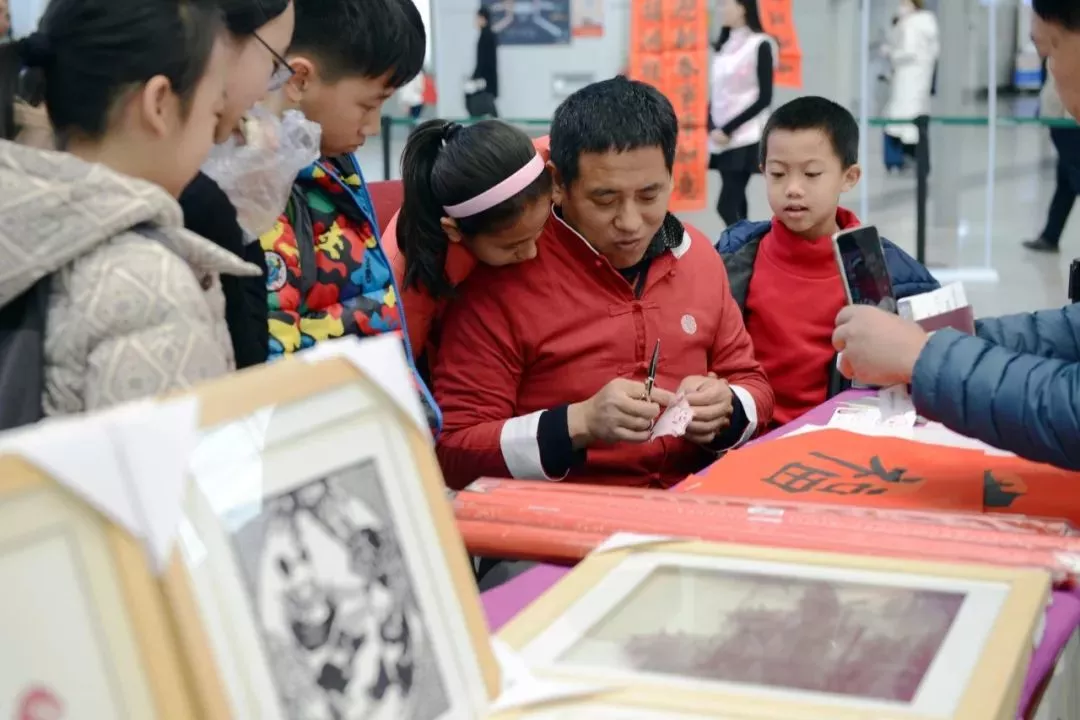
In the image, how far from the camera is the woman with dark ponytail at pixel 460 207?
1.92 meters

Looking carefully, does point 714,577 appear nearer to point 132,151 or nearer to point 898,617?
point 898,617

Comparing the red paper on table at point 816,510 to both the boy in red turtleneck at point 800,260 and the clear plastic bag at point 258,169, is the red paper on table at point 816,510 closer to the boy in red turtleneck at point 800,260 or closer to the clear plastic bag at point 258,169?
the clear plastic bag at point 258,169

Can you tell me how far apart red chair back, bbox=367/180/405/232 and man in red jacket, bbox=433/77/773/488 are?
2.42 ft

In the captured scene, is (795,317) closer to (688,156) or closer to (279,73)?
(279,73)

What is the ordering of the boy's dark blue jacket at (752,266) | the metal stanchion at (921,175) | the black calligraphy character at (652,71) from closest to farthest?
the boy's dark blue jacket at (752,266), the metal stanchion at (921,175), the black calligraphy character at (652,71)

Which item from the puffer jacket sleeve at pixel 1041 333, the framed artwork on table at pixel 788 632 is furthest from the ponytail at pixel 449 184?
the framed artwork on table at pixel 788 632

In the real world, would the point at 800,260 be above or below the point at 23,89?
below

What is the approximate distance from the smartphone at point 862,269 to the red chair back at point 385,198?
125 cm

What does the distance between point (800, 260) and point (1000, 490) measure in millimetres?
1142

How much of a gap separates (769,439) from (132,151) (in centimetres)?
101

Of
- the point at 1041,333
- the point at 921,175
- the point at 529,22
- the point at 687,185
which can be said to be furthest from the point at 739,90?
the point at 1041,333

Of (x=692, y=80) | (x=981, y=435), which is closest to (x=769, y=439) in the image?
(x=981, y=435)

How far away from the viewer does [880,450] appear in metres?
1.69

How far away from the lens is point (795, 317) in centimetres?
254
